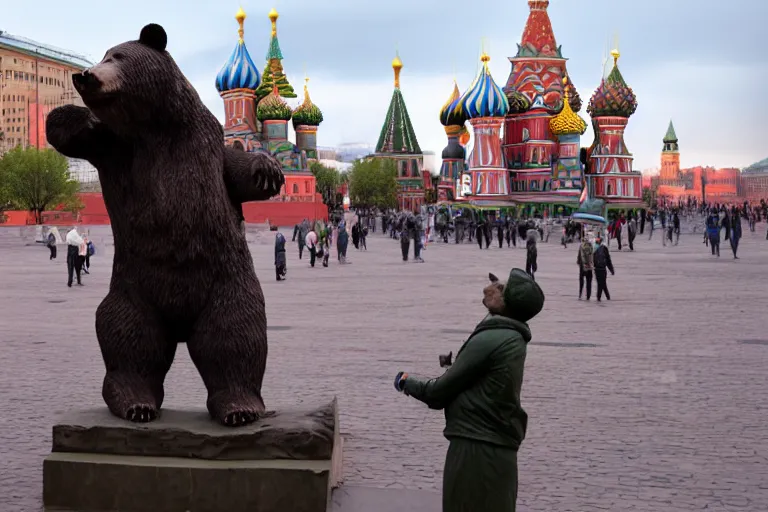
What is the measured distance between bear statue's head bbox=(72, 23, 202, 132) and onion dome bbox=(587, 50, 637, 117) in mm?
53977

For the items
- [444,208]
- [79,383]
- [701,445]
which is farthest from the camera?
[444,208]

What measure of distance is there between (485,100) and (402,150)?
33.5 meters

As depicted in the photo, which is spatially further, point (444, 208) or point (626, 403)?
point (444, 208)

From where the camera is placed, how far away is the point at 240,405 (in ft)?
16.9

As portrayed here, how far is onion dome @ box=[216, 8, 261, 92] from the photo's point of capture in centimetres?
6075

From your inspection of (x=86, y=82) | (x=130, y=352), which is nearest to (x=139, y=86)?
(x=86, y=82)

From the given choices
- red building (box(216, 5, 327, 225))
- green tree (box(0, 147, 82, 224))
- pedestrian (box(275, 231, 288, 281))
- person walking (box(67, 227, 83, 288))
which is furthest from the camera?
red building (box(216, 5, 327, 225))

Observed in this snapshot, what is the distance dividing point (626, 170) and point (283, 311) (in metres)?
46.1

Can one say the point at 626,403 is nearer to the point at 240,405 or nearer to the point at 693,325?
the point at 240,405

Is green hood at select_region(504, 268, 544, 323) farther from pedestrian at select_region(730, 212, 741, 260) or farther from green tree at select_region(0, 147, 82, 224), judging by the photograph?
green tree at select_region(0, 147, 82, 224)

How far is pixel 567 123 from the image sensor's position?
5672 centimetres

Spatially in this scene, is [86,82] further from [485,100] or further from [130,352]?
[485,100]

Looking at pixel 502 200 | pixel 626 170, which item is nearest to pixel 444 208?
pixel 502 200

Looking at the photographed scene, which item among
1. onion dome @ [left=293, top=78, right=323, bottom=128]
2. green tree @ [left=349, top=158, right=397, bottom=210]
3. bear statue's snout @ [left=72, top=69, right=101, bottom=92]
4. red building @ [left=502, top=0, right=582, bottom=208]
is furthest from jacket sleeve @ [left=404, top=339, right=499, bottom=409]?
green tree @ [left=349, top=158, right=397, bottom=210]
